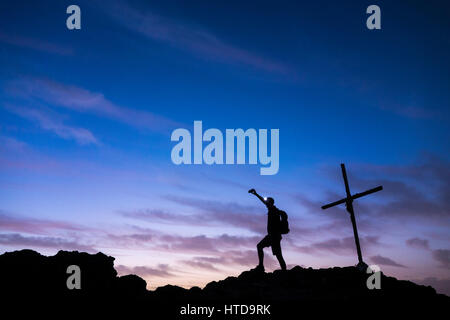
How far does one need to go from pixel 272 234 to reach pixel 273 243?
38 centimetres

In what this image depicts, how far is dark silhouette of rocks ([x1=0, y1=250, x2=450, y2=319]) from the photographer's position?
12102 millimetres

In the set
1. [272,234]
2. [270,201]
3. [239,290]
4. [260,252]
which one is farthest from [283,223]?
[239,290]

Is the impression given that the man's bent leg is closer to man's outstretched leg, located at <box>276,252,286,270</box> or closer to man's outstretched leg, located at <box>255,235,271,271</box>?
man's outstretched leg, located at <box>255,235,271,271</box>

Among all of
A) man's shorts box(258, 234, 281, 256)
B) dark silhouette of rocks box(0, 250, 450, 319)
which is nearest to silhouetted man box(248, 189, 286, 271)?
man's shorts box(258, 234, 281, 256)

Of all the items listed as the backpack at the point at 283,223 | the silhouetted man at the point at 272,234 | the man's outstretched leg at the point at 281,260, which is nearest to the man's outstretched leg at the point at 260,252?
the silhouetted man at the point at 272,234

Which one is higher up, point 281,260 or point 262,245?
point 262,245

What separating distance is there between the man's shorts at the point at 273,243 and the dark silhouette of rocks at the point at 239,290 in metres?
1.38

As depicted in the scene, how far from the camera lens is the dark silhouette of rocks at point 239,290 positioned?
12102 mm

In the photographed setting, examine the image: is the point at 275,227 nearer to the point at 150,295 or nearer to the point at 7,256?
the point at 150,295

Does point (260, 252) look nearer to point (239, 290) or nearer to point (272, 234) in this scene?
point (272, 234)

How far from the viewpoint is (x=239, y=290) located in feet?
43.4
